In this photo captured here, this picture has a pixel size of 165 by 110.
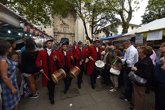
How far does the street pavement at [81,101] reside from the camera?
13.9 feet

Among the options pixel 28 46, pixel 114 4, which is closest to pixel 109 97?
pixel 28 46

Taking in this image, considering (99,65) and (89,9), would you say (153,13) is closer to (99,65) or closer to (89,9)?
(89,9)

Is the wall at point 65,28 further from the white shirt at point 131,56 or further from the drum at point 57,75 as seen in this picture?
the white shirt at point 131,56

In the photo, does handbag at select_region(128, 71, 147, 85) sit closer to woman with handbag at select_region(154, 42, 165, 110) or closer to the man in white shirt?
woman with handbag at select_region(154, 42, 165, 110)

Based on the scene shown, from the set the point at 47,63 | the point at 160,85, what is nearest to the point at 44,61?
the point at 47,63

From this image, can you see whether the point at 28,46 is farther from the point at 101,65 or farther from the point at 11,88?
the point at 101,65

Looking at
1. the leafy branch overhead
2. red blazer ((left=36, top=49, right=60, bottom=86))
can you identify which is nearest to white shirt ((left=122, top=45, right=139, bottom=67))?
red blazer ((left=36, top=49, right=60, bottom=86))

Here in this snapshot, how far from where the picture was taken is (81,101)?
15.2ft

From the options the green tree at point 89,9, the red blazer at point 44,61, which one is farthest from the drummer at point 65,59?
the green tree at point 89,9

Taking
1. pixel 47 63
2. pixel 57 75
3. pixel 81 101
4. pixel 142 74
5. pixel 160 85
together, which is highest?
pixel 47 63

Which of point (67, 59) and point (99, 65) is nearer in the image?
point (67, 59)

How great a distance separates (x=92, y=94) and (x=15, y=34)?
4.06 meters

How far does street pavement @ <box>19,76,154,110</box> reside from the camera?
4.25 metres

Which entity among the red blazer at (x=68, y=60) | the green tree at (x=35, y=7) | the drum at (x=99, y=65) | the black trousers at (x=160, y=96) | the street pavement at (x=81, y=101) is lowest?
the street pavement at (x=81, y=101)
